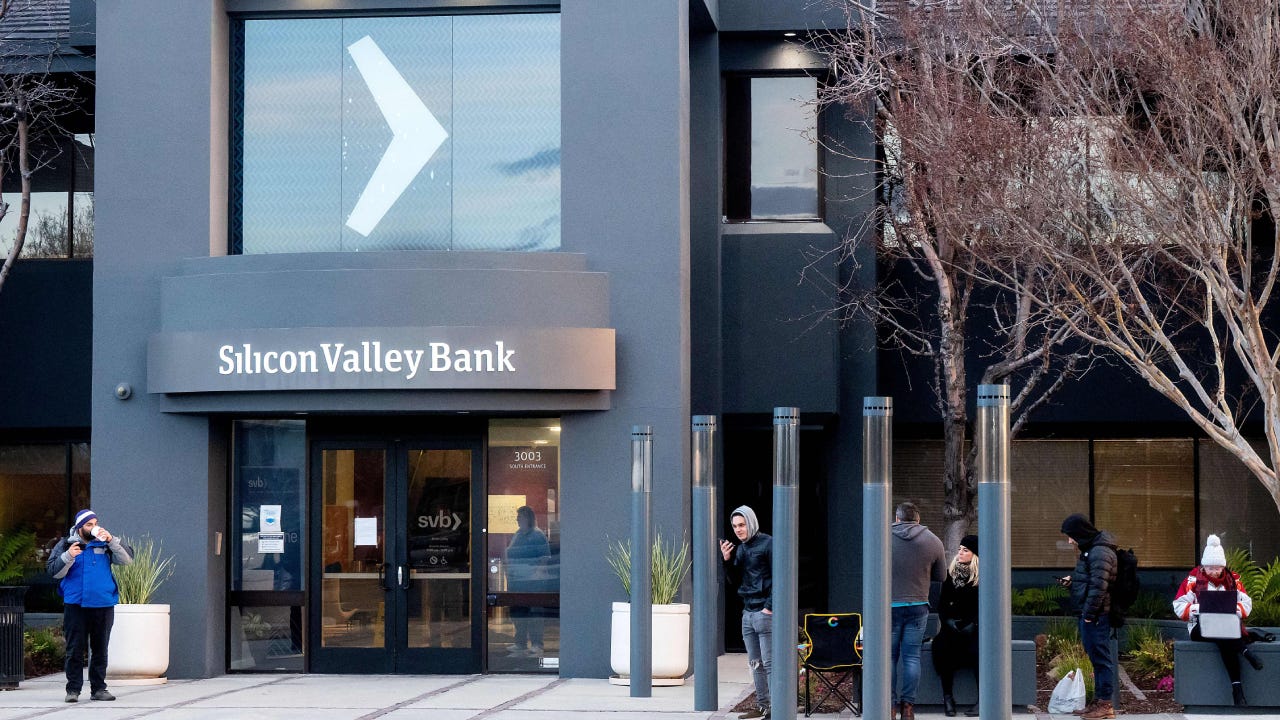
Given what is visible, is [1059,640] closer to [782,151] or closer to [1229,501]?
[1229,501]

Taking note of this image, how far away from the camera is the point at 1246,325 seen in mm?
13844

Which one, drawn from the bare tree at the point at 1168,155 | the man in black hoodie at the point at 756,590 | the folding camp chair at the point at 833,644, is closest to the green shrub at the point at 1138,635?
the bare tree at the point at 1168,155

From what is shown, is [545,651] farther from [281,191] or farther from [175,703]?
[281,191]

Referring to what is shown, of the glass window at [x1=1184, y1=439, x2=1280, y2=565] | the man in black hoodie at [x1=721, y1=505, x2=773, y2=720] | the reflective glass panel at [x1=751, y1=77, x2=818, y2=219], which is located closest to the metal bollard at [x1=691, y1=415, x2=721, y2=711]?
the man in black hoodie at [x1=721, y1=505, x2=773, y2=720]

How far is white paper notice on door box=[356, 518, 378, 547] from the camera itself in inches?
671

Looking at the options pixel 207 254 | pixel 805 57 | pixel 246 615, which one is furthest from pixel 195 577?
pixel 805 57

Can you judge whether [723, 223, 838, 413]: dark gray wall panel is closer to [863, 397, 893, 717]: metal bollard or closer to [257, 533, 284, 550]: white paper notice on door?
[257, 533, 284, 550]: white paper notice on door

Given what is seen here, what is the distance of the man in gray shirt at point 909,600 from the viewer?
1288 centimetres

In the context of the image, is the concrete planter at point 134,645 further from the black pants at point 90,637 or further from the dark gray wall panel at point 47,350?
the dark gray wall panel at point 47,350

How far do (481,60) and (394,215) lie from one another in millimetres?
2023

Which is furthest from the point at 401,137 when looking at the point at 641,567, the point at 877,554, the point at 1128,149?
the point at 877,554

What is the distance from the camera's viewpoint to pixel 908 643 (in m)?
12.9

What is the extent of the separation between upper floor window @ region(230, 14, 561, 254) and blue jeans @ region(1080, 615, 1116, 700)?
710 cm

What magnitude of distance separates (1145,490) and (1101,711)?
8.10m
